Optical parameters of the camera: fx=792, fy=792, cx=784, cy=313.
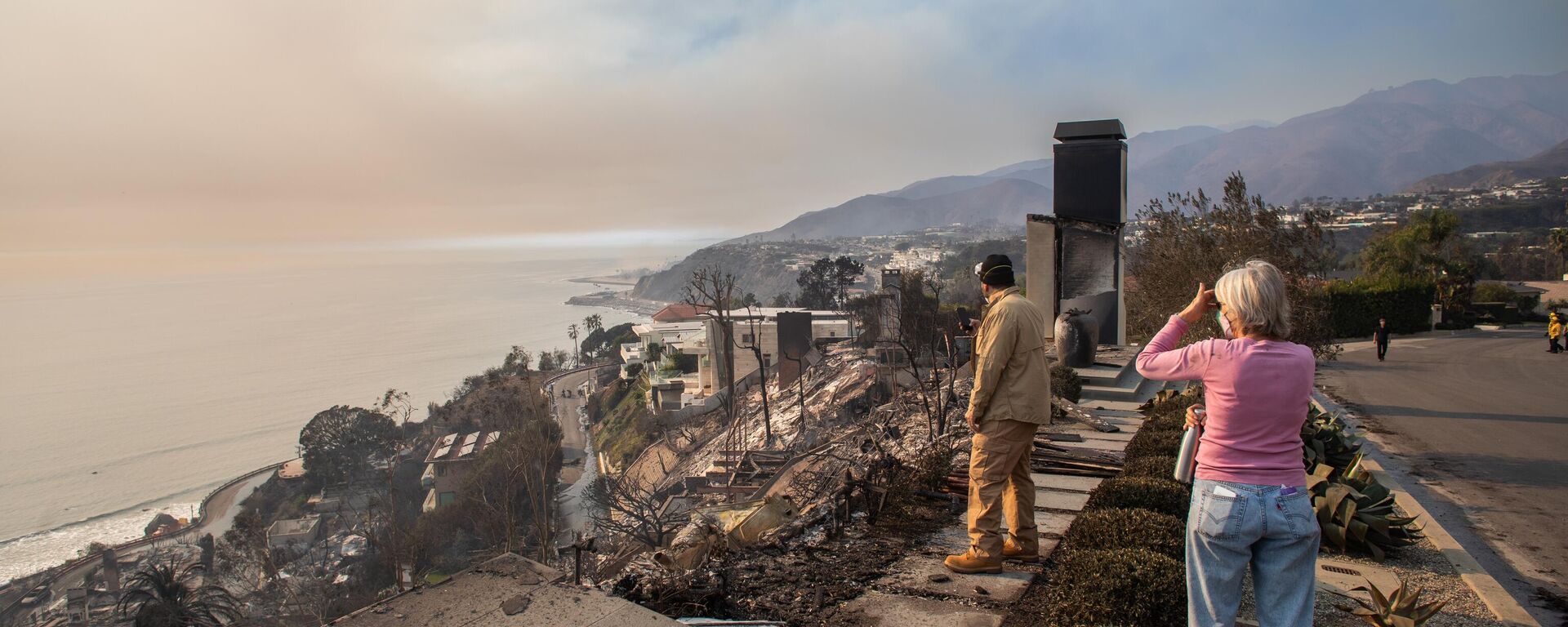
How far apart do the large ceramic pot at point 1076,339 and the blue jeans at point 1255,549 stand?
876 cm

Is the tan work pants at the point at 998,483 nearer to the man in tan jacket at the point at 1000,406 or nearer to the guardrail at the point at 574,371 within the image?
the man in tan jacket at the point at 1000,406

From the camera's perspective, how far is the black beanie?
3.77 meters

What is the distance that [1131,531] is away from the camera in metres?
3.40

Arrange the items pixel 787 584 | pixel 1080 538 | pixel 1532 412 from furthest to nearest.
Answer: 1. pixel 1532 412
2. pixel 787 584
3. pixel 1080 538

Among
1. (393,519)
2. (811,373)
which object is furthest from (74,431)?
(811,373)

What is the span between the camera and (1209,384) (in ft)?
7.61

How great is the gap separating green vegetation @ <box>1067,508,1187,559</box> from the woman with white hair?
0.92 metres

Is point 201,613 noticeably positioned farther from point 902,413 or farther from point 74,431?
point 74,431

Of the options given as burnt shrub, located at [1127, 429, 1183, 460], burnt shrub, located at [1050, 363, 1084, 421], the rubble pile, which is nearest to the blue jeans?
the rubble pile

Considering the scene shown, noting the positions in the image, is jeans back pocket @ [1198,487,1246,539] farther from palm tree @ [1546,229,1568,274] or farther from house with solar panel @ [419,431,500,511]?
palm tree @ [1546,229,1568,274]

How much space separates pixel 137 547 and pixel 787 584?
3659cm

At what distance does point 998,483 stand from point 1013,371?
0.53 m

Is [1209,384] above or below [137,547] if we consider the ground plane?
above

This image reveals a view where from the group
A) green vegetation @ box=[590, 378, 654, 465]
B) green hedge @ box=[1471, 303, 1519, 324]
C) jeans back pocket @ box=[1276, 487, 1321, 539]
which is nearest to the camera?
jeans back pocket @ box=[1276, 487, 1321, 539]
